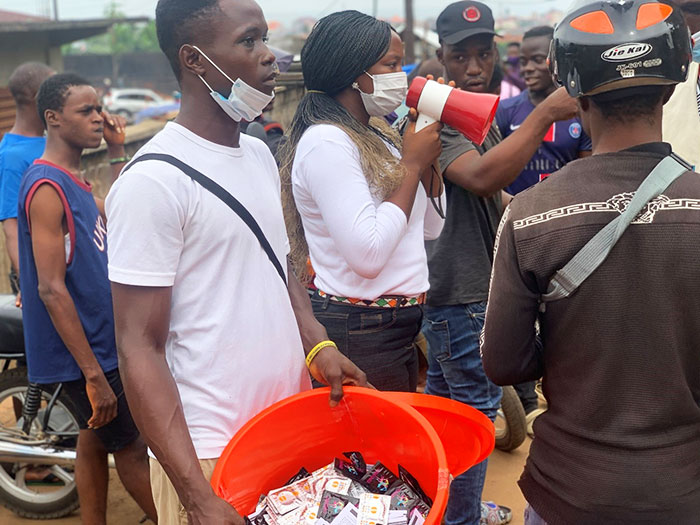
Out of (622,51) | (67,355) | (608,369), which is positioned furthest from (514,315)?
(67,355)

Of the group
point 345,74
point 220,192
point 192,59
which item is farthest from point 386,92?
point 220,192

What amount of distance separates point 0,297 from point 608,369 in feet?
12.0

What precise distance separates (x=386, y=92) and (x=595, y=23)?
1.04 metres

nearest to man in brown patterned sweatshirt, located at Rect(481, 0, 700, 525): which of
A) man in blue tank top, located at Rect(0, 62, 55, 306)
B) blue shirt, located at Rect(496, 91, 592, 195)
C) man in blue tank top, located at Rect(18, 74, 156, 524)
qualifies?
man in blue tank top, located at Rect(18, 74, 156, 524)

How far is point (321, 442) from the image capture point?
2.05 metres

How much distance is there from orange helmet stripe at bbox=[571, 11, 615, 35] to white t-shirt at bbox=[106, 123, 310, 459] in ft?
2.92

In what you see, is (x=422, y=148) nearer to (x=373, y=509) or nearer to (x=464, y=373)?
(x=464, y=373)

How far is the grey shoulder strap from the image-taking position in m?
1.53

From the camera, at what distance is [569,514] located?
5.68ft

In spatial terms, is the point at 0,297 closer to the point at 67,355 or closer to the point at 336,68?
the point at 67,355

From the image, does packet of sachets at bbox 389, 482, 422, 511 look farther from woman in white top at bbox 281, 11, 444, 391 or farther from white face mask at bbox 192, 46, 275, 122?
white face mask at bbox 192, 46, 275, 122

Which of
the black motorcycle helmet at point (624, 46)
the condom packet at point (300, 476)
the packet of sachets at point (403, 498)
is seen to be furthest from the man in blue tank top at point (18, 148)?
the black motorcycle helmet at point (624, 46)

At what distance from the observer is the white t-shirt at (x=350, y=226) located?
225cm

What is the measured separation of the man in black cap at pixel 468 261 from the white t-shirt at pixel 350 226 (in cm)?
39
